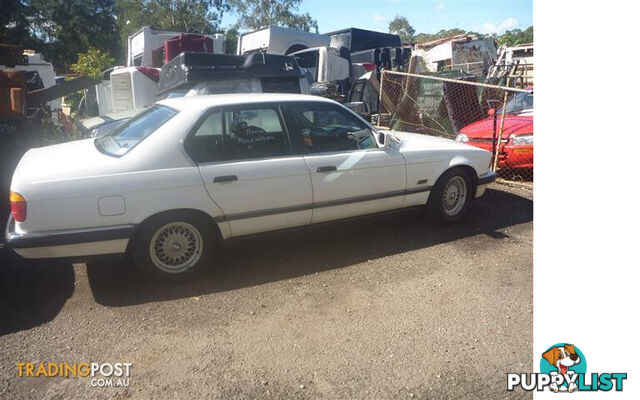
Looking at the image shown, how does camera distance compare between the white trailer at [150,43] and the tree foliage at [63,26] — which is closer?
the white trailer at [150,43]

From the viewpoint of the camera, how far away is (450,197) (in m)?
4.91

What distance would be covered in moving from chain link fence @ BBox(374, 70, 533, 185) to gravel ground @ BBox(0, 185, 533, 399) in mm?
2722

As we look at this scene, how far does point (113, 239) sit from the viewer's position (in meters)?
3.30

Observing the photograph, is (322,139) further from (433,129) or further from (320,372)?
(433,129)

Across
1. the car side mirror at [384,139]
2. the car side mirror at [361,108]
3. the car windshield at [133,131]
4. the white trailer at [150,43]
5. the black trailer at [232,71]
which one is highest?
the white trailer at [150,43]

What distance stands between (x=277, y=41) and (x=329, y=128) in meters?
10.5

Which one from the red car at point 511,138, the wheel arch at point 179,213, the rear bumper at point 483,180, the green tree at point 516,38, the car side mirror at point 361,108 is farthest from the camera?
the green tree at point 516,38

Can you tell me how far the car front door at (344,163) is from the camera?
13.2ft

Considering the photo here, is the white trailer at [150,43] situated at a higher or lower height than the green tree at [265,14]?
lower

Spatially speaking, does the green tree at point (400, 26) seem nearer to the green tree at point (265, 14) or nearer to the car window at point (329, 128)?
the green tree at point (265, 14)

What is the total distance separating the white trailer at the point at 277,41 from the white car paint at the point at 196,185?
33.2 ft

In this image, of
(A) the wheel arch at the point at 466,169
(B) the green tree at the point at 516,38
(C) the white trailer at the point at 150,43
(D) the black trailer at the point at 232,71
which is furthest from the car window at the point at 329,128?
(B) the green tree at the point at 516,38

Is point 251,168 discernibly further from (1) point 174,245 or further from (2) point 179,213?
(1) point 174,245

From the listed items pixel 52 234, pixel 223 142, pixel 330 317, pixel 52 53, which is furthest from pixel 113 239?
pixel 52 53
